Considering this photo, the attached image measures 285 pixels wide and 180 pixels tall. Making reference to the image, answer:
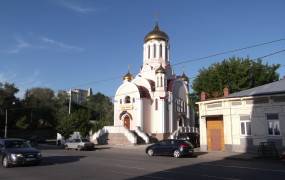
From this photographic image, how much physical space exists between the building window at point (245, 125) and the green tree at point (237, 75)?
8.50 meters

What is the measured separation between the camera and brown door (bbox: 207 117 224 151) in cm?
2978

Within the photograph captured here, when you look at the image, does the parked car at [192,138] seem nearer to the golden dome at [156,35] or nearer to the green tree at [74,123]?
the green tree at [74,123]

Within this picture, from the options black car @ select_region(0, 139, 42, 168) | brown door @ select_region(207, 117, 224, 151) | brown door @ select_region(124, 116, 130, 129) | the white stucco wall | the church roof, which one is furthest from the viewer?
brown door @ select_region(124, 116, 130, 129)

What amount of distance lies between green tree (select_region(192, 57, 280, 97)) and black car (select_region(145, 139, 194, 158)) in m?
12.4

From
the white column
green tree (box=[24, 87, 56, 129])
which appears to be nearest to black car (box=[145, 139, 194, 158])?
the white column

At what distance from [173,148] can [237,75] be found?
15.6 metres

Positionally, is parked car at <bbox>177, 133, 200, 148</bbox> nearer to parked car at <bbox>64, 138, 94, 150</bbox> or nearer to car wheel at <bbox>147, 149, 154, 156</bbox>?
car wheel at <bbox>147, 149, 154, 156</bbox>

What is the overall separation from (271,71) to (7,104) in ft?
156

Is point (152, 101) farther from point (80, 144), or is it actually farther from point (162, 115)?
point (80, 144)

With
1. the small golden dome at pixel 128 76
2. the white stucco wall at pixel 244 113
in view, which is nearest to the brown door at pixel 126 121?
the small golden dome at pixel 128 76

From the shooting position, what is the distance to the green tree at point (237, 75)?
36969 mm

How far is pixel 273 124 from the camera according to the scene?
26.0 metres

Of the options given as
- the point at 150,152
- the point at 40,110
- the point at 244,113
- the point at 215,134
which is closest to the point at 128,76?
the point at 40,110

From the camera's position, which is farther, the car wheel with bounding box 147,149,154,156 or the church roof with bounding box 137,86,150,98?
the church roof with bounding box 137,86,150,98
